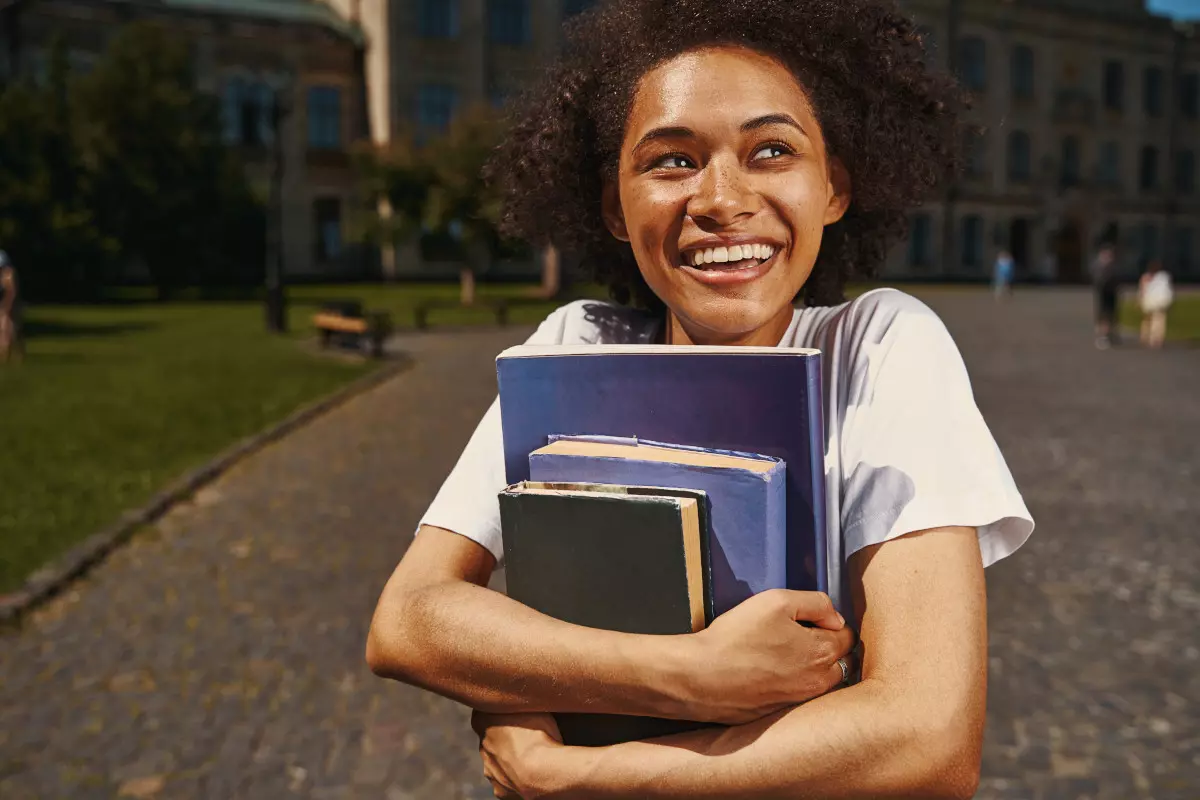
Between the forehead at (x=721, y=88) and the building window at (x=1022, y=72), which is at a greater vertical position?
the building window at (x=1022, y=72)

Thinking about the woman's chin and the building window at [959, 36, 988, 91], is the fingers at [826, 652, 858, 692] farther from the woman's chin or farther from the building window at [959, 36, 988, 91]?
the building window at [959, 36, 988, 91]

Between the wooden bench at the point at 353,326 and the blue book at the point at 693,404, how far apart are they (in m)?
16.5

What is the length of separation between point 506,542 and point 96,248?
3186 cm

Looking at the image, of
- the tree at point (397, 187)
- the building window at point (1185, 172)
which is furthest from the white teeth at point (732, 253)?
the building window at point (1185, 172)

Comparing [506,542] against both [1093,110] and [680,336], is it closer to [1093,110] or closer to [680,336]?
[680,336]

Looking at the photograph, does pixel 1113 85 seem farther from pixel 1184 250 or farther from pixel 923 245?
pixel 923 245

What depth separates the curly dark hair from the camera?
4.86 feet

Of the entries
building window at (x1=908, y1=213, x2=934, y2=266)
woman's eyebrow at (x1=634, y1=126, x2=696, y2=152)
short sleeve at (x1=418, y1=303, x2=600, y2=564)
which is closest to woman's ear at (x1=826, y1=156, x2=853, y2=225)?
woman's eyebrow at (x1=634, y1=126, x2=696, y2=152)

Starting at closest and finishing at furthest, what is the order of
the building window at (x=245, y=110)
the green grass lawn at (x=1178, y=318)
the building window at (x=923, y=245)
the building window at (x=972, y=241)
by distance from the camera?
the green grass lawn at (x=1178, y=318) < the building window at (x=245, y=110) < the building window at (x=923, y=245) < the building window at (x=972, y=241)

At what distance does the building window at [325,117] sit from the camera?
1681 inches

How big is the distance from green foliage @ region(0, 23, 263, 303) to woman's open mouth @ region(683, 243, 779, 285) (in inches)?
1219

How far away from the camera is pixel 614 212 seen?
1.68 meters

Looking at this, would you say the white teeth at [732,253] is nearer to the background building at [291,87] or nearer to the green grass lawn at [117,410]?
the green grass lawn at [117,410]

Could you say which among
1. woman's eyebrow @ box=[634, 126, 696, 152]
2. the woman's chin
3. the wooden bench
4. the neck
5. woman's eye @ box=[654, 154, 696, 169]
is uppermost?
woman's eyebrow @ box=[634, 126, 696, 152]
